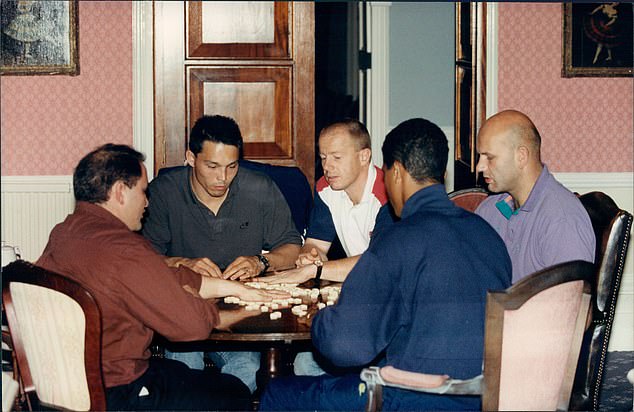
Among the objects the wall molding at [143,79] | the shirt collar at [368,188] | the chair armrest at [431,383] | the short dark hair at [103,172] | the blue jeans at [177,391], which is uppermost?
the wall molding at [143,79]

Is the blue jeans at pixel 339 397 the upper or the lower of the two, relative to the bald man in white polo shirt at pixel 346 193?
lower

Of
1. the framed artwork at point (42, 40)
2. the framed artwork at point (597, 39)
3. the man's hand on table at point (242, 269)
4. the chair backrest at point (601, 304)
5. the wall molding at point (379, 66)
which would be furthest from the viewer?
the wall molding at point (379, 66)

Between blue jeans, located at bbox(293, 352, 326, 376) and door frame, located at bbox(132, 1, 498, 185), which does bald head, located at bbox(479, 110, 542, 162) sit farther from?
door frame, located at bbox(132, 1, 498, 185)

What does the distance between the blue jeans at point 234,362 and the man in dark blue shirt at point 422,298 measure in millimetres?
1055

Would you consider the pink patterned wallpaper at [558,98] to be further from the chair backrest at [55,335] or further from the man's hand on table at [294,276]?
the chair backrest at [55,335]

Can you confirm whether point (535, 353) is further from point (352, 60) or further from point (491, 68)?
point (352, 60)

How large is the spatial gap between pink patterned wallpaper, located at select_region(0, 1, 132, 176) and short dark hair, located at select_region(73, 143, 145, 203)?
2.46 meters

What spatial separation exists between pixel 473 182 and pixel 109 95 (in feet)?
6.54

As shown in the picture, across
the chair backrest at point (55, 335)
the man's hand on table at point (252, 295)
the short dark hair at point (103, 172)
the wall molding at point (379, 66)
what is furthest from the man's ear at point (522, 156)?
the wall molding at point (379, 66)

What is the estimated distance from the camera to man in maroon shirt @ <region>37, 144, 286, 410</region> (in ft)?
8.47

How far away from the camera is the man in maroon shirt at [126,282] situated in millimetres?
2582

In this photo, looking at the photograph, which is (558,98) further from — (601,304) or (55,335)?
(55,335)

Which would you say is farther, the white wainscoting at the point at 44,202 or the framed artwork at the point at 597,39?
the white wainscoting at the point at 44,202

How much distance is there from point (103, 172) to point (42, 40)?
261cm
